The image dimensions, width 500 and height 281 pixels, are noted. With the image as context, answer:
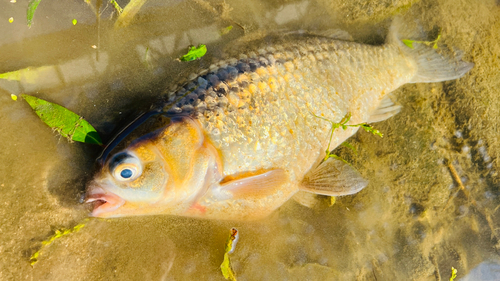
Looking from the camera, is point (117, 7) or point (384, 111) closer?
point (117, 7)

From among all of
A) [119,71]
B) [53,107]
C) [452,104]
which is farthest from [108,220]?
[452,104]

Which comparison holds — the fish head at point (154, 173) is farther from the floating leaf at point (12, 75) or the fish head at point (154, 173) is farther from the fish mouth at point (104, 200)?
the floating leaf at point (12, 75)

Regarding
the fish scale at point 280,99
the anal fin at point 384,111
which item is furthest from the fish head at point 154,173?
the anal fin at point 384,111

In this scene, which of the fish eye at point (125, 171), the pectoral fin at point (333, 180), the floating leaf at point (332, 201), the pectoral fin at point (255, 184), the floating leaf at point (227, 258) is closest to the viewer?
the fish eye at point (125, 171)

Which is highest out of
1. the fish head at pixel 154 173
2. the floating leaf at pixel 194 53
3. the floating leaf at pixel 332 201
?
the floating leaf at pixel 194 53

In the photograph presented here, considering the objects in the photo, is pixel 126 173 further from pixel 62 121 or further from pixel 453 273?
pixel 453 273

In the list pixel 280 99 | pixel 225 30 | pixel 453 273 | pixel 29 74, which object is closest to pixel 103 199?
pixel 29 74

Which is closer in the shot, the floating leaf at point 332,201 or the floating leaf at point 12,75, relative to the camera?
the floating leaf at point 12,75

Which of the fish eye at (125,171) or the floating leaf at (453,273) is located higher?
the fish eye at (125,171)
